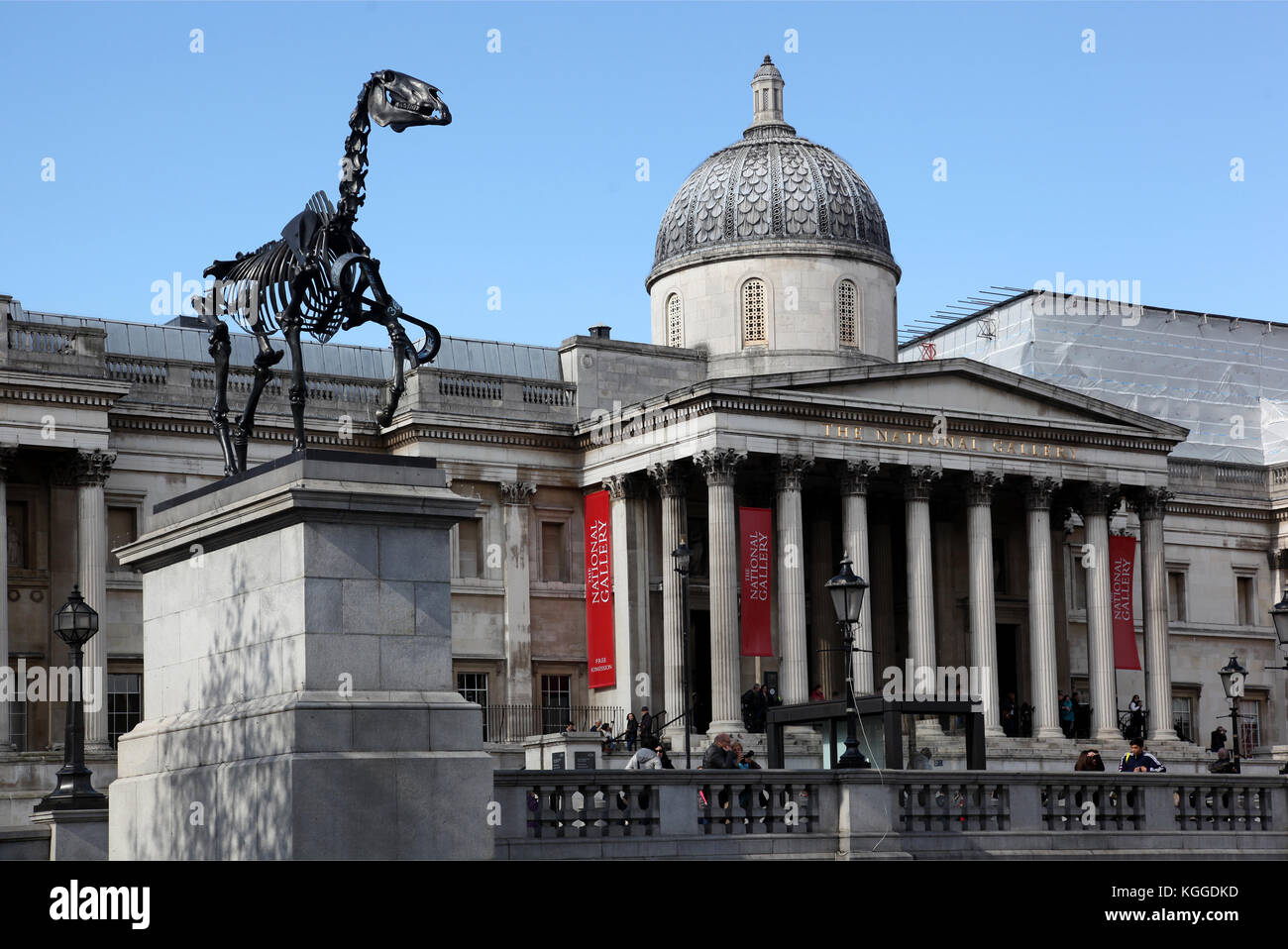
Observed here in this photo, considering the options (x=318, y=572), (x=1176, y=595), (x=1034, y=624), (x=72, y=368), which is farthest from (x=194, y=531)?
(x=1176, y=595)

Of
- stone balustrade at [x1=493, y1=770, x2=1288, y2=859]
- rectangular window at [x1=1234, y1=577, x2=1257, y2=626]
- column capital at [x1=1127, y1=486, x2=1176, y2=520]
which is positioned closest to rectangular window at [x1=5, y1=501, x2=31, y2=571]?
stone balustrade at [x1=493, y1=770, x2=1288, y2=859]

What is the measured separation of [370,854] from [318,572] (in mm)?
2596

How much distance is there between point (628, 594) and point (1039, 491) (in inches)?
444

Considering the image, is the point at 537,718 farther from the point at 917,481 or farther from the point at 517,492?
the point at 917,481

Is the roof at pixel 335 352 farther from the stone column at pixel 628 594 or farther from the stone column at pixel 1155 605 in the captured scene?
the stone column at pixel 1155 605

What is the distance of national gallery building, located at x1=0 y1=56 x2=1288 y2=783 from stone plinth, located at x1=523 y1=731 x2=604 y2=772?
4.61 m

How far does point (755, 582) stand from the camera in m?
50.4

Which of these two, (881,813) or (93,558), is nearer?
(881,813)

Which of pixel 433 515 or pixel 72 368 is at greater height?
pixel 72 368

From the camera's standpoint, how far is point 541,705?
5366 centimetres

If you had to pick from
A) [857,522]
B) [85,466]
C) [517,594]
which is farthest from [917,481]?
[85,466]

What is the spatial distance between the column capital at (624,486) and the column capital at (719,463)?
333 centimetres

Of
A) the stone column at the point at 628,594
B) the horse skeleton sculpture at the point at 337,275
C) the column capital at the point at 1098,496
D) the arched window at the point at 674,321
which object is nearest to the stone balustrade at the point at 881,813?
the horse skeleton sculpture at the point at 337,275
